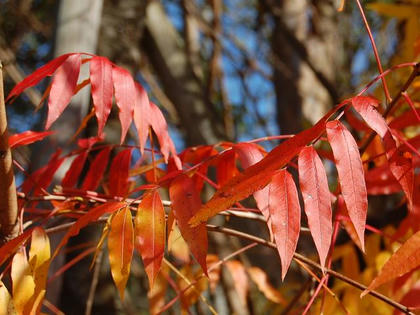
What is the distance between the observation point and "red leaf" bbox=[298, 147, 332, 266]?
377 millimetres

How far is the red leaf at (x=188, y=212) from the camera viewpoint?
15.8 inches

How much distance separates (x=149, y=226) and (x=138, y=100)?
0.17m

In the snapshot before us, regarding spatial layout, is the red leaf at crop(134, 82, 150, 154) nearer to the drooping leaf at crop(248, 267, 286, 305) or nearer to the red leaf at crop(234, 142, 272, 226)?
the red leaf at crop(234, 142, 272, 226)

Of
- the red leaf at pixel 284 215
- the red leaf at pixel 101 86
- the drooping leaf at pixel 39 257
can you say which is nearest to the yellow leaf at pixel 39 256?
the drooping leaf at pixel 39 257

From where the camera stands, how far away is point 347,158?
41 centimetres

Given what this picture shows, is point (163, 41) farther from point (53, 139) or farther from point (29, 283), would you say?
point (29, 283)

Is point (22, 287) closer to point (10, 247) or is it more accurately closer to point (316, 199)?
point (10, 247)

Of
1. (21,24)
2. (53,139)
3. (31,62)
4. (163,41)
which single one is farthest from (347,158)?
(31,62)

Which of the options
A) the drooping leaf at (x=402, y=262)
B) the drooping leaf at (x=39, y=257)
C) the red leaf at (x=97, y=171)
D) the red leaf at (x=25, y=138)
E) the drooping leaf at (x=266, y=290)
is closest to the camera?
the drooping leaf at (x=402, y=262)

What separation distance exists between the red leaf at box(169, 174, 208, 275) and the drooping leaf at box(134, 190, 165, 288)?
0.02 meters

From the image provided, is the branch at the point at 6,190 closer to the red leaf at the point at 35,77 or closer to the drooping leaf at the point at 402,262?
→ the red leaf at the point at 35,77

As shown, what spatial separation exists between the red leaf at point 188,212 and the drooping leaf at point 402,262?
0.41ft

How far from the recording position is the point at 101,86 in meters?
0.51

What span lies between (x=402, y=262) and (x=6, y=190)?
1.09 feet
